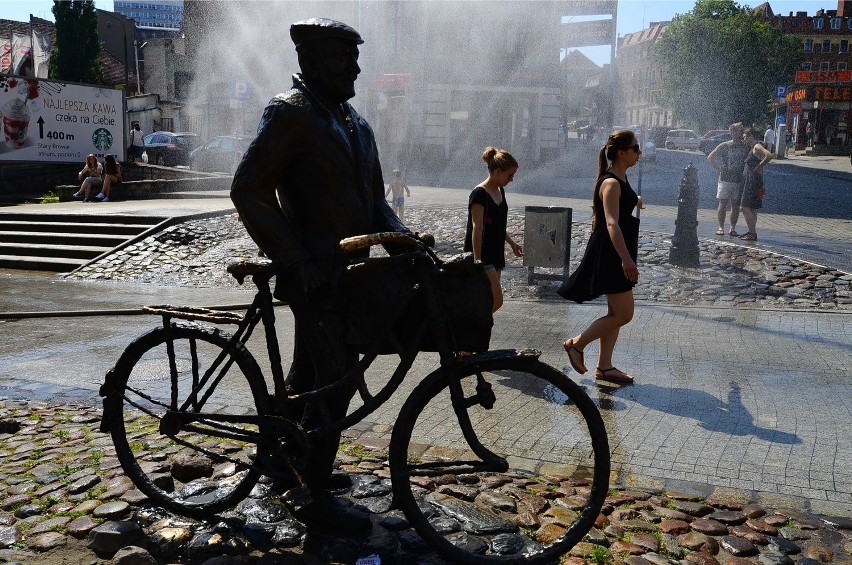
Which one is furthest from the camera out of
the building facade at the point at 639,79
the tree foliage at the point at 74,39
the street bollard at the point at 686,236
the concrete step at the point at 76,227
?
the building facade at the point at 639,79

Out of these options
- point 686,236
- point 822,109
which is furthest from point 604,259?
point 822,109

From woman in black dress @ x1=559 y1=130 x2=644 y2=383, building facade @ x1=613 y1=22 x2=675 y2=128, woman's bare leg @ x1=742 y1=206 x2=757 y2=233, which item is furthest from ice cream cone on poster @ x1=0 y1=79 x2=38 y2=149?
building facade @ x1=613 y1=22 x2=675 y2=128

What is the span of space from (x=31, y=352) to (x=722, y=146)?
11.7m

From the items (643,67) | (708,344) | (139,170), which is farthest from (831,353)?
(643,67)

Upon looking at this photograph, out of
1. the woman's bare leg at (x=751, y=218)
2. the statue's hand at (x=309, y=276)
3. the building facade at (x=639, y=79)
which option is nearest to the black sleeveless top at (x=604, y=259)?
the statue's hand at (x=309, y=276)

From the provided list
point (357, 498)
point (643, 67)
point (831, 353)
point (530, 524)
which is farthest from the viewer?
point (643, 67)

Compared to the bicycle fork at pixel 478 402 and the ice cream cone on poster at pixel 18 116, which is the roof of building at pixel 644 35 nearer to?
the ice cream cone on poster at pixel 18 116

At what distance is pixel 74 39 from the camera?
181 ft

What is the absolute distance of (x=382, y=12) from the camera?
38.8 m

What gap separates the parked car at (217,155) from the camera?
35000 mm

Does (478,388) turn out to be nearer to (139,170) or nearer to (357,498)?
(357,498)

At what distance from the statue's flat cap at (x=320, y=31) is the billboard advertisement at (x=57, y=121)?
2281 cm

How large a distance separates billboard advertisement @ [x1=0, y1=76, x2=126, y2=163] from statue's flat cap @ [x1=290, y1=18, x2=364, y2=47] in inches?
898

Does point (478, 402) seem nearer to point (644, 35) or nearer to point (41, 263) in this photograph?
point (41, 263)
